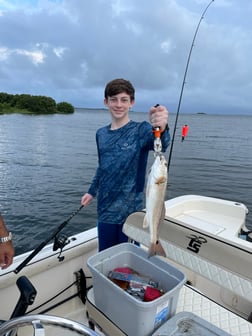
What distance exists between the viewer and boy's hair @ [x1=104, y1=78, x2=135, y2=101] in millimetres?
2531

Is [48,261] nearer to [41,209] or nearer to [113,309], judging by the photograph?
[113,309]

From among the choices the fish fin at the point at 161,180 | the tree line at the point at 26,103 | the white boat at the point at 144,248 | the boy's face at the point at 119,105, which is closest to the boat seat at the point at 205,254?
the white boat at the point at 144,248

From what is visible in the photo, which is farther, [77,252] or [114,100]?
[77,252]

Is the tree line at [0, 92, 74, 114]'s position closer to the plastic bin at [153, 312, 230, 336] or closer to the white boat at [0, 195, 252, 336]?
the white boat at [0, 195, 252, 336]

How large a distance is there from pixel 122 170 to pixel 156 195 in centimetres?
88

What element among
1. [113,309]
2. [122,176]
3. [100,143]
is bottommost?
[113,309]

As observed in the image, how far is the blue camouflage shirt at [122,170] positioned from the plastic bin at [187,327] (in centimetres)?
104

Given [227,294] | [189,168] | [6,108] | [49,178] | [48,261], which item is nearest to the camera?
[48,261]

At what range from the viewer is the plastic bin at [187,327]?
1.71m

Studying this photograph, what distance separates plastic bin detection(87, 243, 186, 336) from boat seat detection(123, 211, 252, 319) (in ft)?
0.69

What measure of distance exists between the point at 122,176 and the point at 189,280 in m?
1.65

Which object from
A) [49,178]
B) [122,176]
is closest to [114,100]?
[122,176]

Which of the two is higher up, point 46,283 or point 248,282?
Result: point 248,282

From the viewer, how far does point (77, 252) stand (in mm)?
3033
